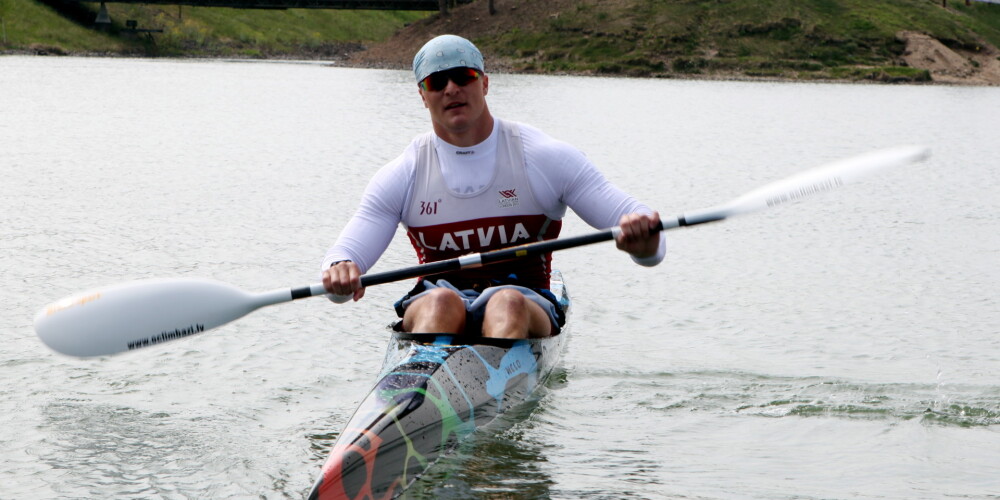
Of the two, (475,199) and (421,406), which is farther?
(475,199)

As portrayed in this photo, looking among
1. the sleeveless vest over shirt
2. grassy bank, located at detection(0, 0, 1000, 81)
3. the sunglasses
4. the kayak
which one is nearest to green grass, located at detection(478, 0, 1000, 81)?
grassy bank, located at detection(0, 0, 1000, 81)

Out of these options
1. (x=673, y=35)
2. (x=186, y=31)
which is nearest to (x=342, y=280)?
(x=673, y=35)

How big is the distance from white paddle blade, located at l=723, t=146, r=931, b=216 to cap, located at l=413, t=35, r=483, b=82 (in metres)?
1.86

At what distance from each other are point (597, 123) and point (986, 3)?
4119 inches

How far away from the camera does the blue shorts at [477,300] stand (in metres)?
6.95

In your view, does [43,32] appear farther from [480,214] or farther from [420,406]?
[420,406]

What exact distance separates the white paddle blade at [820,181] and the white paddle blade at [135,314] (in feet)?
10.4

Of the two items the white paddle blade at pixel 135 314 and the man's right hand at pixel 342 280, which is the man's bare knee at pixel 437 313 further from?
the white paddle blade at pixel 135 314

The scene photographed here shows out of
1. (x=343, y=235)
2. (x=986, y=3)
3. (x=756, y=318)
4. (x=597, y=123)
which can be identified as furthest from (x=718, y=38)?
(x=343, y=235)

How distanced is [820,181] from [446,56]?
2512mm

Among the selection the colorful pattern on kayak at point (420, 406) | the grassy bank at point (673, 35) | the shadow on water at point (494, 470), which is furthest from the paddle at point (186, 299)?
the grassy bank at point (673, 35)

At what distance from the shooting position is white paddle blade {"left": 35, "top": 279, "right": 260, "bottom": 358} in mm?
6328

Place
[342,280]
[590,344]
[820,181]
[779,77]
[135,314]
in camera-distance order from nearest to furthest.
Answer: [342,280]
[135,314]
[820,181]
[590,344]
[779,77]

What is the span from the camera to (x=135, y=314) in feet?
21.4
